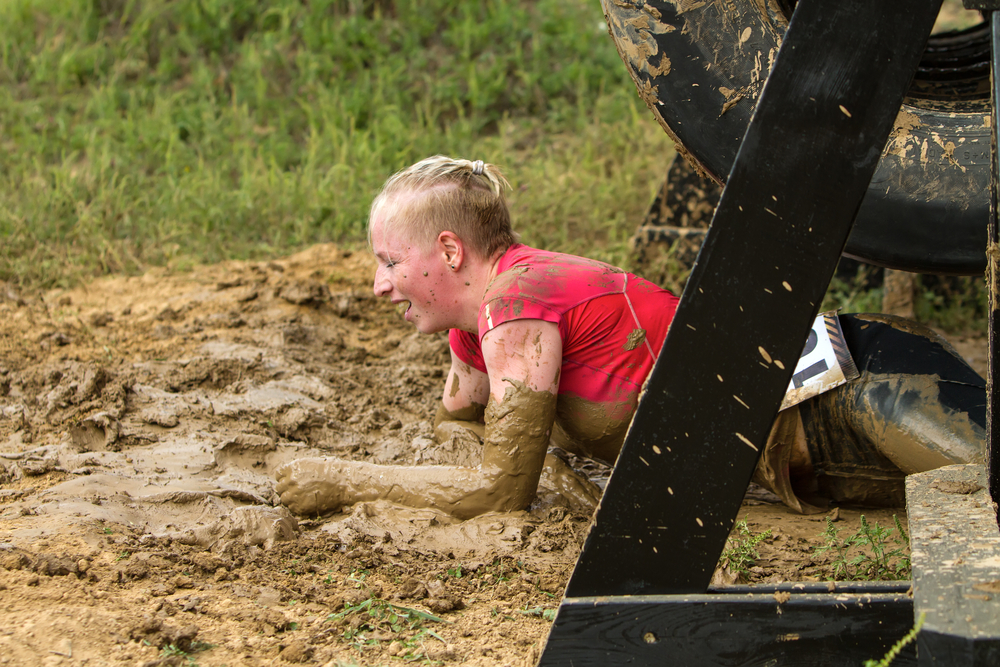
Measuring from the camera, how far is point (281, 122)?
230 inches

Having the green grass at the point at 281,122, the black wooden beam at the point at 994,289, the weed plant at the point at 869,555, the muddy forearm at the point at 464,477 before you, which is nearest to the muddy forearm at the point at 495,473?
the muddy forearm at the point at 464,477

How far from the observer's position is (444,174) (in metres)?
2.40

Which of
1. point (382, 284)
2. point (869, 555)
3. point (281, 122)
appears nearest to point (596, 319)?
point (382, 284)

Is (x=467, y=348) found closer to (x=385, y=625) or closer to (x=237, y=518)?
(x=237, y=518)

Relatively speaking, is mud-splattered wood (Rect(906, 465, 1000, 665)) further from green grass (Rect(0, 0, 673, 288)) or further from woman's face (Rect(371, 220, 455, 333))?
green grass (Rect(0, 0, 673, 288))

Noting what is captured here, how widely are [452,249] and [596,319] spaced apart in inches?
17.0

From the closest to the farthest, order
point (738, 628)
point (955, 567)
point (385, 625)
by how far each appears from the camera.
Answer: point (955, 567), point (738, 628), point (385, 625)

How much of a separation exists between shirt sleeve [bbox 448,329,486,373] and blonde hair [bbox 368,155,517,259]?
31 cm

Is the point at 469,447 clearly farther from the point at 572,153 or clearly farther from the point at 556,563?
the point at 572,153

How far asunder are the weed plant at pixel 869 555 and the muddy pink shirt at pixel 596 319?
1.97ft

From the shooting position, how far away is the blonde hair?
235 centimetres

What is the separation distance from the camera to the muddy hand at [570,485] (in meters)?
2.39

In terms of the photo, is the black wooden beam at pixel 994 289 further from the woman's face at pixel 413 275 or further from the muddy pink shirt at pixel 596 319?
the woman's face at pixel 413 275

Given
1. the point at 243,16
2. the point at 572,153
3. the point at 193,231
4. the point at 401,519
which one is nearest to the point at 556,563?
the point at 401,519
